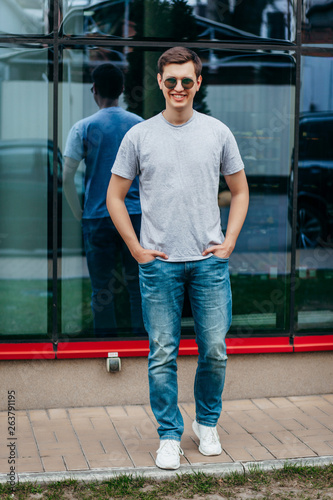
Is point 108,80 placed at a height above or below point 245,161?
above

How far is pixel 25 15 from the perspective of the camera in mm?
4809

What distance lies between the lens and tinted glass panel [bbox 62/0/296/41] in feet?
16.0

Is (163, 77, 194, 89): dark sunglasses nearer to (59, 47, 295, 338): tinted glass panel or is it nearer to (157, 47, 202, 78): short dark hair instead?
(157, 47, 202, 78): short dark hair

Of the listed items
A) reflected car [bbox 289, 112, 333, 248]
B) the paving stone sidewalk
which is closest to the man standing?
the paving stone sidewalk

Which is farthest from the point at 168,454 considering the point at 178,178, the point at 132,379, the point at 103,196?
the point at 103,196

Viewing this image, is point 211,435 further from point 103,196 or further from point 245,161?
point 245,161

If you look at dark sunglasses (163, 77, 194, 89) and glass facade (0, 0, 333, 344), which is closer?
dark sunglasses (163, 77, 194, 89)

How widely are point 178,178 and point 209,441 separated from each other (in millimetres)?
1465

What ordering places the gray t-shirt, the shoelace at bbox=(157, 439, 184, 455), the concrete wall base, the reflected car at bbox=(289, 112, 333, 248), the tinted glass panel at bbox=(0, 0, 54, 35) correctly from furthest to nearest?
the reflected car at bbox=(289, 112, 333, 248) → the concrete wall base → the tinted glass panel at bbox=(0, 0, 54, 35) → the shoelace at bbox=(157, 439, 184, 455) → the gray t-shirt

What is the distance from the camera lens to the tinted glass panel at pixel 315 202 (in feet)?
16.9

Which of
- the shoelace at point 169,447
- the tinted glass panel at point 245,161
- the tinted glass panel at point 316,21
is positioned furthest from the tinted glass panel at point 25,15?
the shoelace at point 169,447

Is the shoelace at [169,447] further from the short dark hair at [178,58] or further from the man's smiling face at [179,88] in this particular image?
the short dark hair at [178,58]

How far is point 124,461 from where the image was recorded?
400cm

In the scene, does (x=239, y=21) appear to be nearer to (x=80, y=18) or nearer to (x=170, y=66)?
(x=80, y=18)
